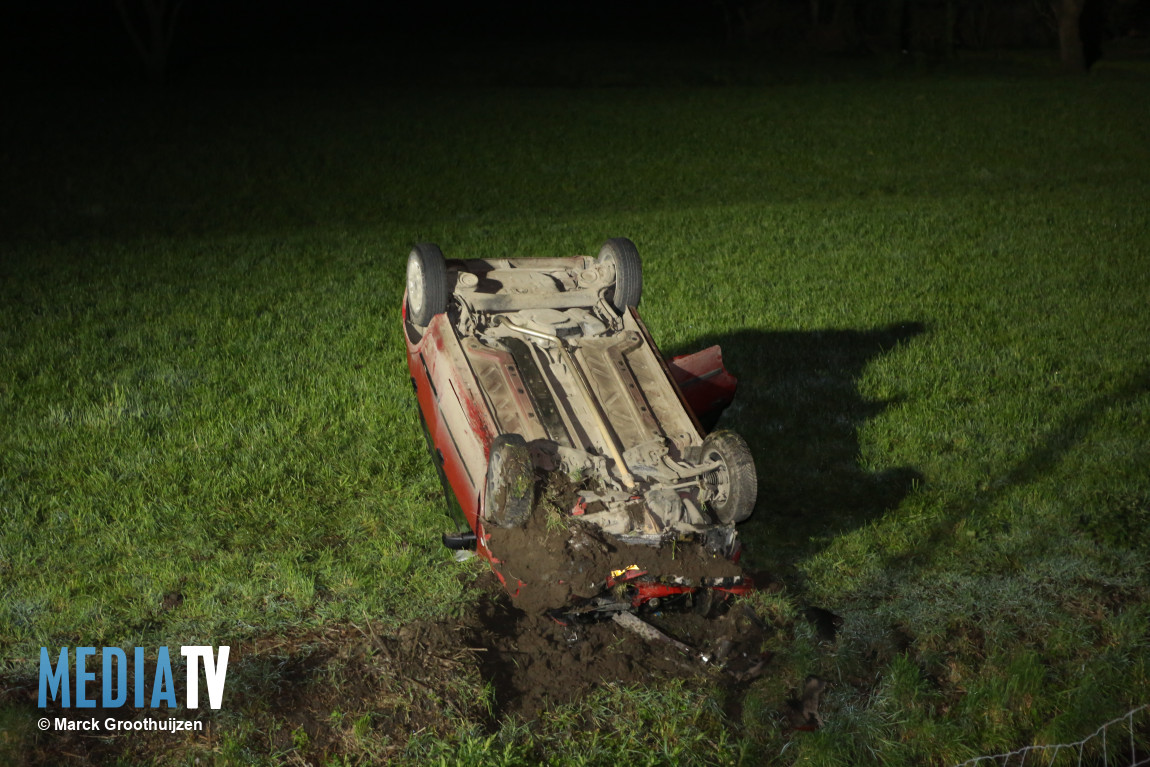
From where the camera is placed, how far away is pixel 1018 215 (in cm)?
1584

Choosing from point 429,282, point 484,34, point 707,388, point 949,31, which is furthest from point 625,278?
point 484,34

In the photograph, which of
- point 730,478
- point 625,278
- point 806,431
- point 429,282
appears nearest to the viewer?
point 730,478

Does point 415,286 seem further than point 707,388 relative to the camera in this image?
No

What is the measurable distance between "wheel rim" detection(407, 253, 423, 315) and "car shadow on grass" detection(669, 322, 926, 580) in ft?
8.40

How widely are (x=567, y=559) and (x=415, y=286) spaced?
2542 mm

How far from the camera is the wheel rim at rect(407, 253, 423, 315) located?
260 inches

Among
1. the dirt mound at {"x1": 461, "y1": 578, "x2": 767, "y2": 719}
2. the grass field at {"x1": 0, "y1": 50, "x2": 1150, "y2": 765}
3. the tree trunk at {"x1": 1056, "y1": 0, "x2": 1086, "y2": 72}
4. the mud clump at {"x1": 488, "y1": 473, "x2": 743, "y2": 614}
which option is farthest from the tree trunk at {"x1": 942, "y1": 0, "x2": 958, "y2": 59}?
the mud clump at {"x1": 488, "y1": 473, "x2": 743, "y2": 614}

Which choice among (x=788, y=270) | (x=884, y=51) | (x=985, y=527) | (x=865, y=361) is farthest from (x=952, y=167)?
(x=884, y=51)

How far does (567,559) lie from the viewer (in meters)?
4.96

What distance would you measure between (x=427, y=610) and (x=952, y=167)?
18.2m

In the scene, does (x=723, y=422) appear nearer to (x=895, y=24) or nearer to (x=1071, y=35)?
(x=1071, y=35)

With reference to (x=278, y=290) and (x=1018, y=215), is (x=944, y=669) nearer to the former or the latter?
(x=278, y=290)

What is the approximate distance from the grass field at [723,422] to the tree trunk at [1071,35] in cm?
1769

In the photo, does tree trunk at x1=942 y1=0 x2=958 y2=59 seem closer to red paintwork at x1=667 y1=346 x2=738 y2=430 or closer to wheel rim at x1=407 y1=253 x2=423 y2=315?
red paintwork at x1=667 y1=346 x2=738 y2=430
